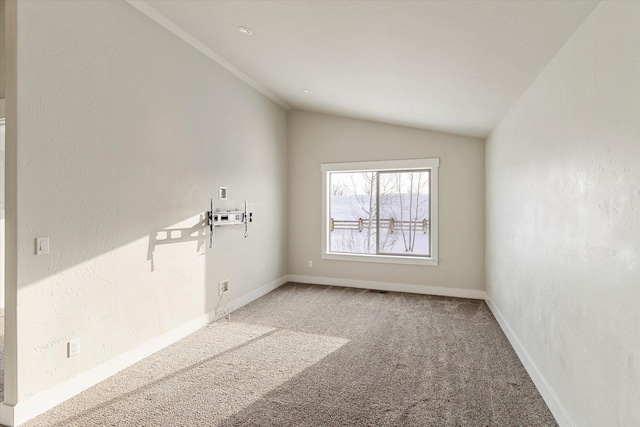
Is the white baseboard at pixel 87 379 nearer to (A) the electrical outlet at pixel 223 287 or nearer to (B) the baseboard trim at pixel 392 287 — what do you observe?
(A) the electrical outlet at pixel 223 287

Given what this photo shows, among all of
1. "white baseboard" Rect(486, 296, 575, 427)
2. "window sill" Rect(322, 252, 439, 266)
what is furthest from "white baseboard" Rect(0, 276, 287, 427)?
"white baseboard" Rect(486, 296, 575, 427)

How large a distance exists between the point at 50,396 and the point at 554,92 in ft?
12.7

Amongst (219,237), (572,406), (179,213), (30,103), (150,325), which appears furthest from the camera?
(219,237)

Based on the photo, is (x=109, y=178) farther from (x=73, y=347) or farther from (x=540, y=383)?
(x=540, y=383)

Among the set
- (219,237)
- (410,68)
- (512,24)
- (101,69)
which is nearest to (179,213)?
(219,237)

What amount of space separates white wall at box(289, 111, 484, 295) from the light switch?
3813 mm

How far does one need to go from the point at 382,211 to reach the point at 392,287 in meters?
1.24

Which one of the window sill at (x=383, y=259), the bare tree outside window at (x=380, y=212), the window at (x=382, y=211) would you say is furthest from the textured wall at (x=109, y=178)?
the bare tree outside window at (x=380, y=212)

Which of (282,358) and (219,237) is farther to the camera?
(219,237)

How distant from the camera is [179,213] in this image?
3377 millimetres

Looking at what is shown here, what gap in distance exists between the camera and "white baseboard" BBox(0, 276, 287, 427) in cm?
206

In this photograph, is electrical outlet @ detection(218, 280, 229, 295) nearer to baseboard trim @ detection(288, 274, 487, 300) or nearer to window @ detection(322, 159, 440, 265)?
baseboard trim @ detection(288, 274, 487, 300)

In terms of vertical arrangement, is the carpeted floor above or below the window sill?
below

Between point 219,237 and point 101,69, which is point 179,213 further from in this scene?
point 101,69
